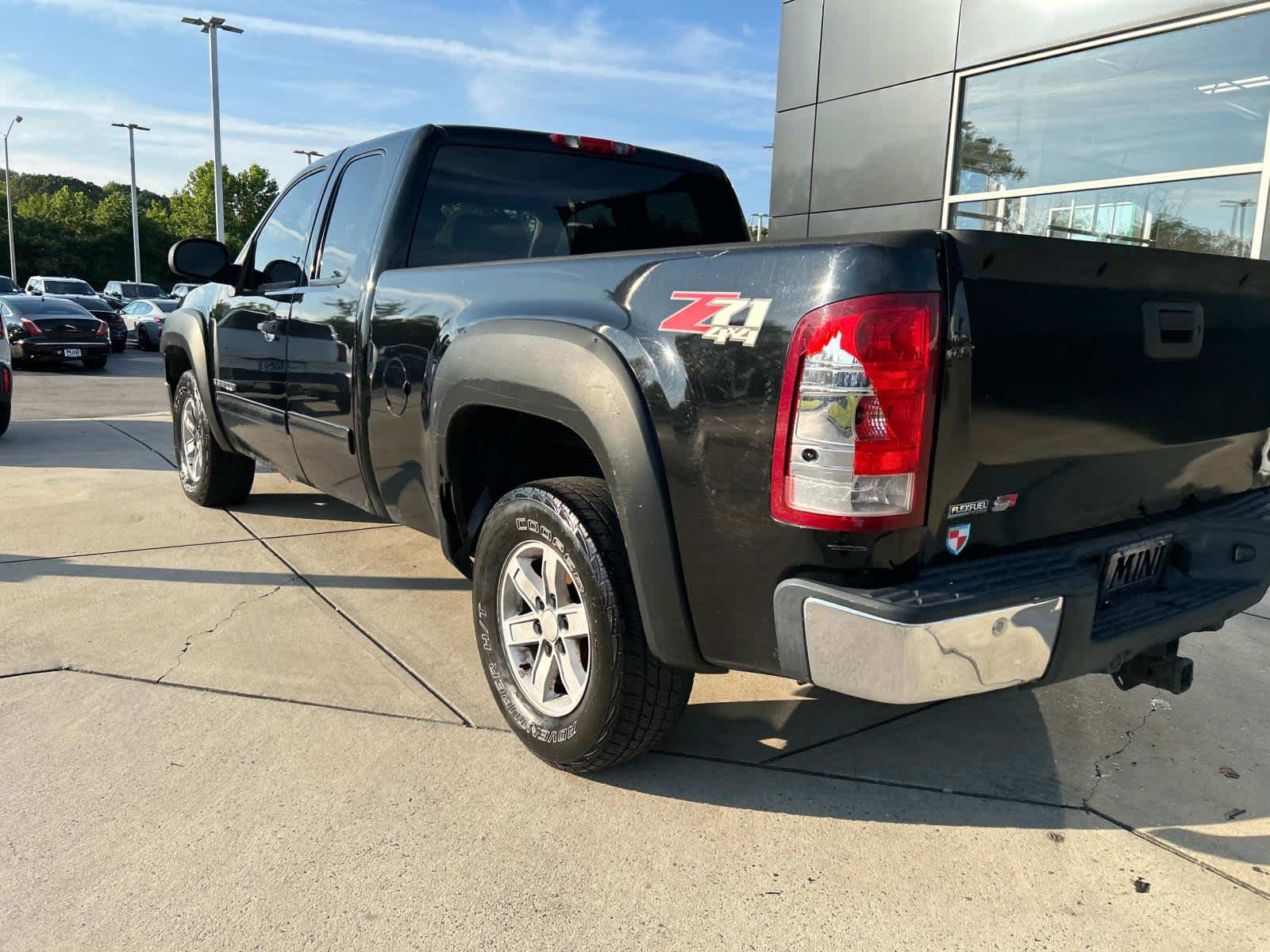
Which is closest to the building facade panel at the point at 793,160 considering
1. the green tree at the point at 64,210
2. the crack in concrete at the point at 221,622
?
the crack in concrete at the point at 221,622

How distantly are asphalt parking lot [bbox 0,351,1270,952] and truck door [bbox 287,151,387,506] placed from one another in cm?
66

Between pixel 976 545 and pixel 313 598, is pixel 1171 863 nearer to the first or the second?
pixel 976 545

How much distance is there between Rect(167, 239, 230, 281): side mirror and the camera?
174 inches

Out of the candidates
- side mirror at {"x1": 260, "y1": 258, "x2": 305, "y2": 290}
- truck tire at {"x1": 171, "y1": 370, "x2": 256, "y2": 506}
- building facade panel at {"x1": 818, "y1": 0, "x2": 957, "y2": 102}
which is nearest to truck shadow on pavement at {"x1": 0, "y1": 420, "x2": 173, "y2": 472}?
truck tire at {"x1": 171, "y1": 370, "x2": 256, "y2": 506}

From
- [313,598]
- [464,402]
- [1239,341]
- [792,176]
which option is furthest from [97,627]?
[792,176]

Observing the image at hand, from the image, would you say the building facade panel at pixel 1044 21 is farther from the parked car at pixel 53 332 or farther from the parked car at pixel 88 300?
the parked car at pixel 88 300

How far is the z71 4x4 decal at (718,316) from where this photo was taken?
2008 mm

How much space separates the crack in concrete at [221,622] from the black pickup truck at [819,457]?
96 cm

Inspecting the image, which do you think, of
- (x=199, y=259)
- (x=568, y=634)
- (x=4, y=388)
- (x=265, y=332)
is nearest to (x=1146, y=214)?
(x=265, y=332)

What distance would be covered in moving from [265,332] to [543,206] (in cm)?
145

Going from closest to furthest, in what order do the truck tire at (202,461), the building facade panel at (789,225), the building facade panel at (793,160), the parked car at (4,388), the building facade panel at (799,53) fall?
the truck tire at (202,461) < the parked car at (4,388) < the building facade panel at (799,53) < the building facade panel at (793,160) < the building facade panel at (789,225)

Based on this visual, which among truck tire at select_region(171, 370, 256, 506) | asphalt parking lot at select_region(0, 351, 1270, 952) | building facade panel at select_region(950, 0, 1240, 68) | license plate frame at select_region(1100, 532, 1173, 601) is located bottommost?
asphalt parking lot at select_region(0, 351, 1270, 952)

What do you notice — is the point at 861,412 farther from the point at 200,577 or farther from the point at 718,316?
the point at 200,577

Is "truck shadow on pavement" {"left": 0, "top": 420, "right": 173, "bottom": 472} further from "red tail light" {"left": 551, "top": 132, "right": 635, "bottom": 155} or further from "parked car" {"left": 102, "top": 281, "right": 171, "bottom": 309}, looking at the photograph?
"parked car" {"left": 102, "top": 281, "right": 171, "bottom": 309}
